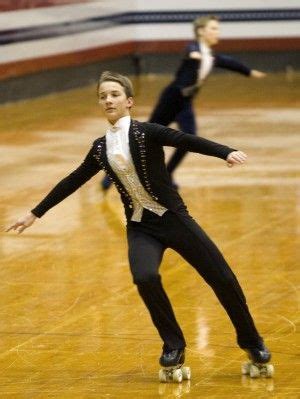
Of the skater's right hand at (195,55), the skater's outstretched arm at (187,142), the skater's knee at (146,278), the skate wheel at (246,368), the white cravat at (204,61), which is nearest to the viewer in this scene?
the skater's outstretched arm at (187,142)

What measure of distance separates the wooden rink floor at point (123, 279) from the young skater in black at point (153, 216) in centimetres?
32

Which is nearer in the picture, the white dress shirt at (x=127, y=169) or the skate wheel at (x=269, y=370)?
the white dress shirt at (x=127, y=169)

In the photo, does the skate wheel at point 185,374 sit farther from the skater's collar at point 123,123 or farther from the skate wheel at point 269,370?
the skater's collar at point 123,123

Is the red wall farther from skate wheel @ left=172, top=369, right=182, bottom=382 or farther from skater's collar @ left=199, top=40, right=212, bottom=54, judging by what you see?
skate wheel @ left=172, top=369, right=182, bottom=382

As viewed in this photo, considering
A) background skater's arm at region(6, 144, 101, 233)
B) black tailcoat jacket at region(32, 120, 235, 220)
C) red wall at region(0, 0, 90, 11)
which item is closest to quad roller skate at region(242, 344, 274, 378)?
black tailcoat jacket at region(32, 120, 235, 220)

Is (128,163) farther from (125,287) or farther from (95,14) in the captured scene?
(95,14)

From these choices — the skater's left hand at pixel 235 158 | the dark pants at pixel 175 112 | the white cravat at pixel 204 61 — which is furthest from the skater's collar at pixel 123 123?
the white cravat at pixel 204 61

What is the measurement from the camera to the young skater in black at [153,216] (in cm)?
619

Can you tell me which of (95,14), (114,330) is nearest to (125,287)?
(114,330)

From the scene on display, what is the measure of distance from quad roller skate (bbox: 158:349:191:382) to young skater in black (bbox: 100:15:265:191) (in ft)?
18.0

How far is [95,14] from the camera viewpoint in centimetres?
2058

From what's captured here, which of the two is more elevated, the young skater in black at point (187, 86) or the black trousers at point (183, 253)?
the black trousers at point (183, 253)

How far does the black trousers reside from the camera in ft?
20.4

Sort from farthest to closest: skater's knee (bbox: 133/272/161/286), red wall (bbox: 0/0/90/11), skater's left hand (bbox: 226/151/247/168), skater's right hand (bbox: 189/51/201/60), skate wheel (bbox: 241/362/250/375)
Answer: red wall (bbox: 0/0/90/11) < skater's right hand (bbox: 189/51/201/60) < skate wheel (bbox: 241/362/250/375) < skater's knee (bbox: 133/272/161/286) < skater's left hand (bbox: 226/151/247/168)
